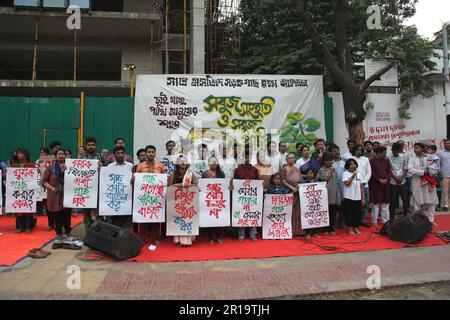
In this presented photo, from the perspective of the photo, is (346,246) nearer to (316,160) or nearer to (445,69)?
(316,160)

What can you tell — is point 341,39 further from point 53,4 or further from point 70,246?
point 53,4

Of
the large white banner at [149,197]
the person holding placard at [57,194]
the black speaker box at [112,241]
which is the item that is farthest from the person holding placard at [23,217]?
the large white banner at [149,197]

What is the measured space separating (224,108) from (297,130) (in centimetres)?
224

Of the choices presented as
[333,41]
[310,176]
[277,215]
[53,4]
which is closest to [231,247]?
[277,215]

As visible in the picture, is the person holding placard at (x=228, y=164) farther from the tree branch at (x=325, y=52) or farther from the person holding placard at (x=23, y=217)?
the tree branch at (x=325, y=52)

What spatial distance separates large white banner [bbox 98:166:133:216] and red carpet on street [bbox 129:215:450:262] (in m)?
0.84

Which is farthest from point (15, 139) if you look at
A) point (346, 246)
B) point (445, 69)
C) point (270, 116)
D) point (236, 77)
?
point (445, 69)

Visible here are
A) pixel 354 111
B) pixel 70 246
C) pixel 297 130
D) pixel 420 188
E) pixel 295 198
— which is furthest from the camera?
pixel 297 130

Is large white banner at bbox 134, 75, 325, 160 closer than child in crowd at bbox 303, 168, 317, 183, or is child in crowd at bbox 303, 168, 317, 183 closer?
child in crowd at bbox 303, 168, 317, 183

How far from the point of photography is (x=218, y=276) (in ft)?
15.9

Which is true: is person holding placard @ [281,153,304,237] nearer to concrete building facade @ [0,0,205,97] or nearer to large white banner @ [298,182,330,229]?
large white banner @ [298,182,330,229]

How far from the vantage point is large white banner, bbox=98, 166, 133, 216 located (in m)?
6.34

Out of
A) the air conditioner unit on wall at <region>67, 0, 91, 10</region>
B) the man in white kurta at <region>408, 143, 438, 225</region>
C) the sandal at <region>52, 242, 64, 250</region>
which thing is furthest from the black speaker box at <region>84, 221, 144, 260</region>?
the air conditioner unit on wall at <region>67, 0, 91, 10</region>
